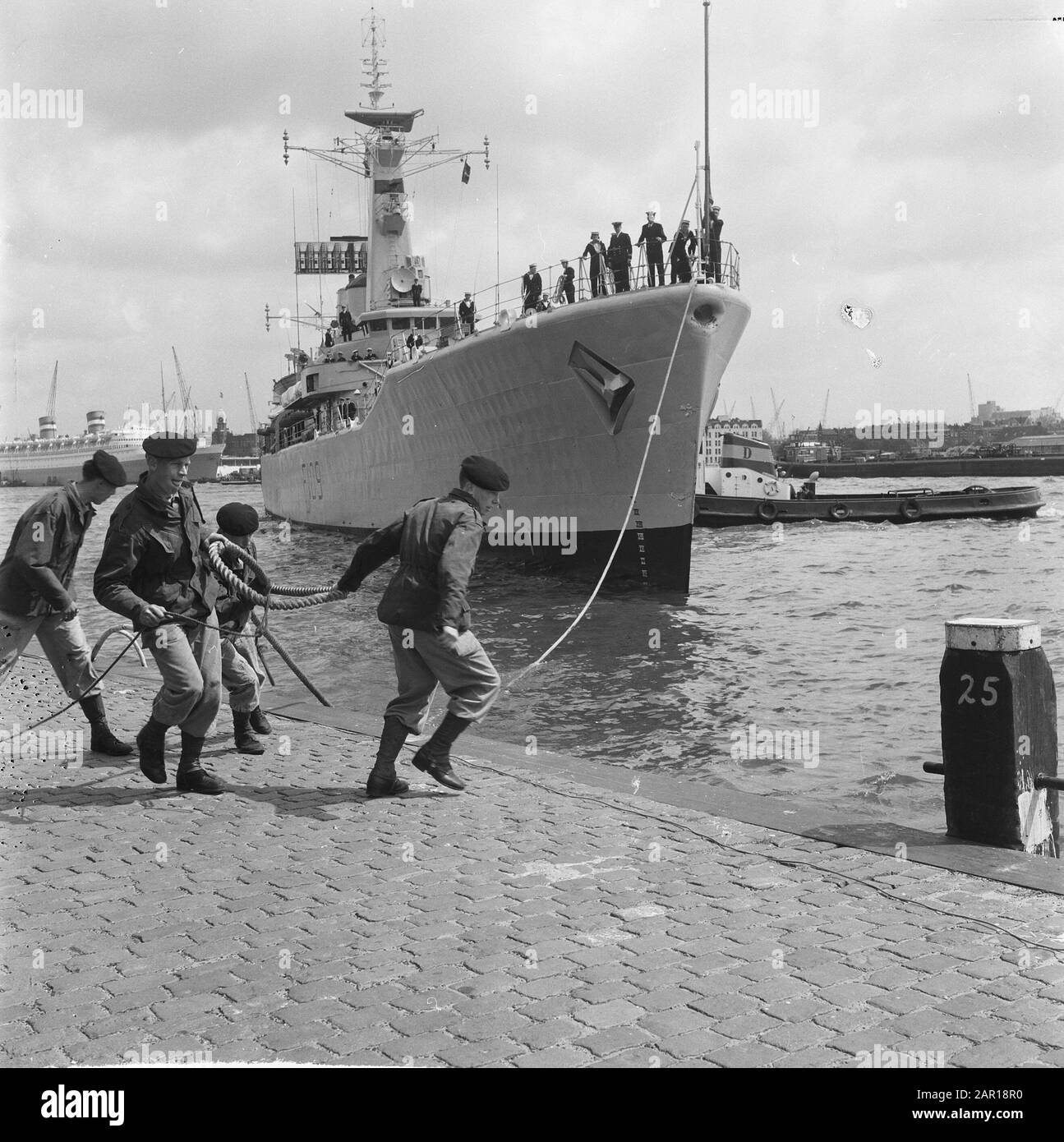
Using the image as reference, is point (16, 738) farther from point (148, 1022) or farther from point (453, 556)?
point (148, 1022)

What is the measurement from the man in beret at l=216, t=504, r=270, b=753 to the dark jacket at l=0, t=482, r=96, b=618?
860mm

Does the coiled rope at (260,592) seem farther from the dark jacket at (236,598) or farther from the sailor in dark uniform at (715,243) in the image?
the sailor in dark uniform at (715,243)

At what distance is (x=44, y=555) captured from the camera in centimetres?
664

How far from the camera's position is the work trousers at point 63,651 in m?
7.00

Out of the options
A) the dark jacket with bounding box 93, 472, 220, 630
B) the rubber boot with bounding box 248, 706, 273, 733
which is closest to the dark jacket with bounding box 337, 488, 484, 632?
the dark jacket with bounding box 93, 472, 220, 630

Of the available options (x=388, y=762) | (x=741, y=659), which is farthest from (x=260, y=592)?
(x=741, y=659)

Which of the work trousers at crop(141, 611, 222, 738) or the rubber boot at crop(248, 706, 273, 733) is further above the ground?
the work trousers at crop(141, 611, 222, 738)

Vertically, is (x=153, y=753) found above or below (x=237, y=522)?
below

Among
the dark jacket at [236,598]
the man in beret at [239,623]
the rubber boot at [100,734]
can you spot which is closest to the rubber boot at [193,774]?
the dark jacket at [236,598]

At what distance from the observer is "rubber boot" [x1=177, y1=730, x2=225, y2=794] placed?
253 inches

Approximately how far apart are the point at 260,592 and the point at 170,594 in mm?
757

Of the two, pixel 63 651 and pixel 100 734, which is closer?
pixel 63 651

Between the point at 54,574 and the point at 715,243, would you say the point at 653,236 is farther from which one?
the point at 54,574

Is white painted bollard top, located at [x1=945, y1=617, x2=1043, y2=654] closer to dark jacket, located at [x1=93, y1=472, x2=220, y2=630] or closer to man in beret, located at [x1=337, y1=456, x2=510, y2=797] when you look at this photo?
man in beret, located at [x1=337, y1=456, x2=510, y2=797]
